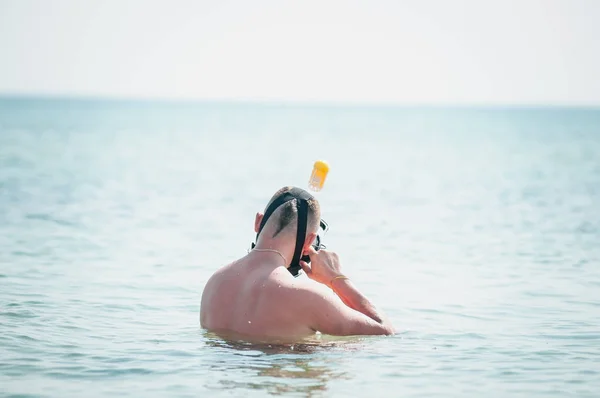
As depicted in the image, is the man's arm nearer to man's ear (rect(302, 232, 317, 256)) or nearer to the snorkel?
man's ear (rect(302, 232, 317, 256))

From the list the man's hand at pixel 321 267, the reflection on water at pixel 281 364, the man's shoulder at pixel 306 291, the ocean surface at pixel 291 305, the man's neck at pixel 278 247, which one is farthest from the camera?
the man's hand at pixel 321 267

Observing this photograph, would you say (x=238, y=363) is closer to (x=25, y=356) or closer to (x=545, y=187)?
(x=25, y=356)

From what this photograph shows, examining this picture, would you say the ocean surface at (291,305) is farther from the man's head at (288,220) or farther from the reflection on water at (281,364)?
the man's head at (288,220)

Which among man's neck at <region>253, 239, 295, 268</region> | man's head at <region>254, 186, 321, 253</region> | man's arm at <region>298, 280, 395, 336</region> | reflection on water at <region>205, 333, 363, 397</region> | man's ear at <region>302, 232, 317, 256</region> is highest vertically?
man's head at <region>254, 186, 321, 253</region>

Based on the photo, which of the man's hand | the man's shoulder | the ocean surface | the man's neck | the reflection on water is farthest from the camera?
the man's hand

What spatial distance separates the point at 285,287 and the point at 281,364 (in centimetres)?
51

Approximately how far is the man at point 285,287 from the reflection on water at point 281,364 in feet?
0.36

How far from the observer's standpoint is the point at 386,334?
7609 millimetres

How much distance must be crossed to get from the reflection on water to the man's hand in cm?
43

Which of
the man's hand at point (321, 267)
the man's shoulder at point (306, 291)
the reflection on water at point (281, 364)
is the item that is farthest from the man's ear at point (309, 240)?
the reflection on water at point (281, 364)

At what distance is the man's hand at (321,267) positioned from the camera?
24.1 feet

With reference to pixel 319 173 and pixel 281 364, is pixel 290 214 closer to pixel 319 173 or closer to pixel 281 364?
pixel 319 173

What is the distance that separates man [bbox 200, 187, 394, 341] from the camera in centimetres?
699

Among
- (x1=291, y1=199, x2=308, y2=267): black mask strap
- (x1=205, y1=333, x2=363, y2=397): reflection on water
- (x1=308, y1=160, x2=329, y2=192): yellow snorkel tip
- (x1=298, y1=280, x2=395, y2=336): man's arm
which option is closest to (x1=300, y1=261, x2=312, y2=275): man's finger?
(x1=291, y1=199, x2=308, y2=267): black mask strap
